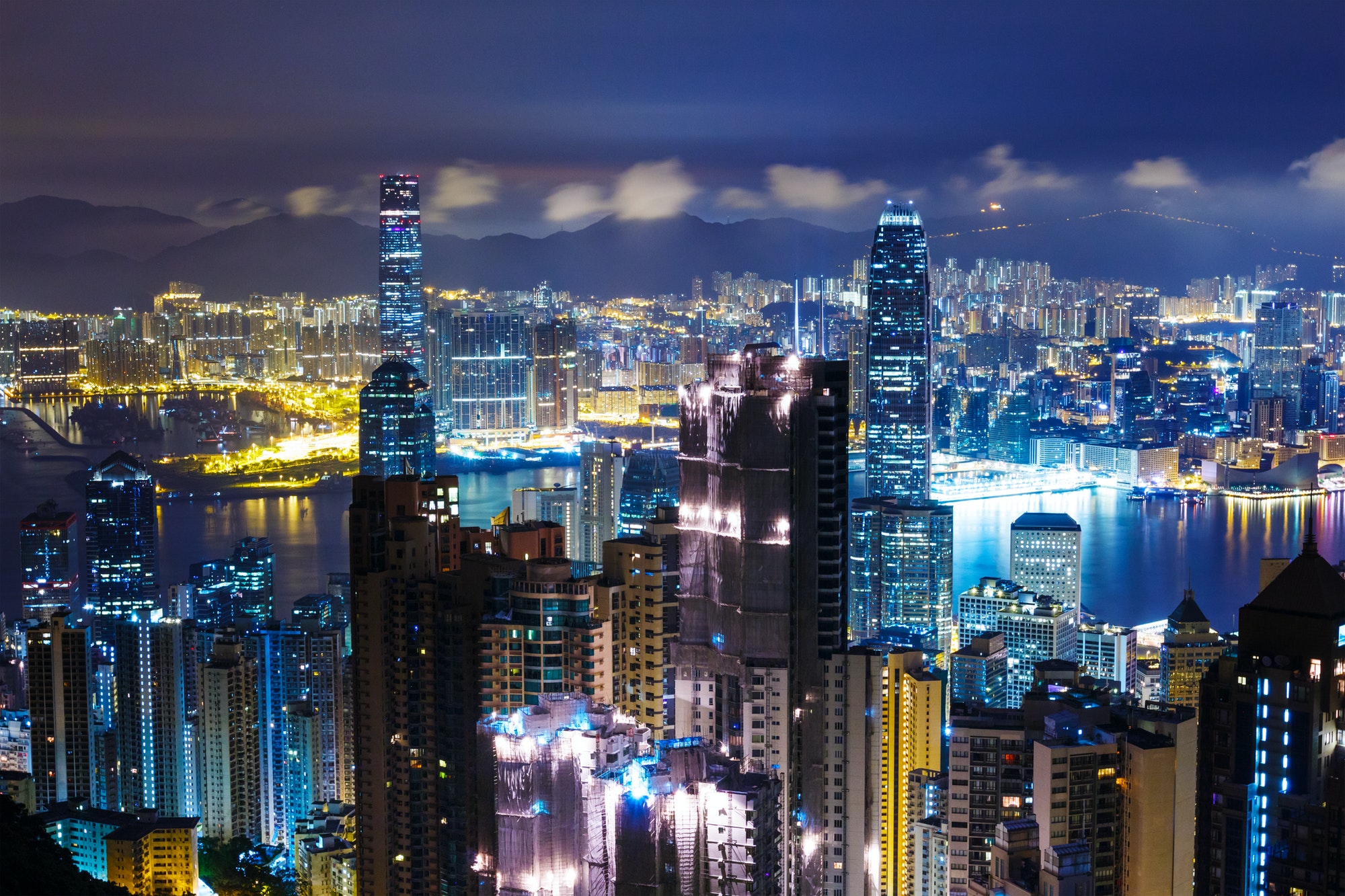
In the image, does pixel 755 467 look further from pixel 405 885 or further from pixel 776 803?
pixel 405 885

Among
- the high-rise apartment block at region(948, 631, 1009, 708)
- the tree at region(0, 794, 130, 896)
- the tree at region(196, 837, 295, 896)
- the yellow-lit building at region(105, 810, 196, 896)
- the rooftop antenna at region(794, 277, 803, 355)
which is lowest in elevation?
the tree at region(196, 837, 295, 896)

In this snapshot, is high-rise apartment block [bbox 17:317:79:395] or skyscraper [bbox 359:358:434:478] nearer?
high-rise apartment block [bbox 17:317:79:395]

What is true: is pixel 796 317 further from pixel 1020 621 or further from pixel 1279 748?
pixel 1279 748

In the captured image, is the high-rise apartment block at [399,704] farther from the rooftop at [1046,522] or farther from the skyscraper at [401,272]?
the rooftop at [1046,522]

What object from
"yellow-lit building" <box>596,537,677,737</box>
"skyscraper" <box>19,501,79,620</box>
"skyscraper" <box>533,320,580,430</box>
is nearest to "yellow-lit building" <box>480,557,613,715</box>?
"yellow-lit building" <box>596,537,677,737</box>

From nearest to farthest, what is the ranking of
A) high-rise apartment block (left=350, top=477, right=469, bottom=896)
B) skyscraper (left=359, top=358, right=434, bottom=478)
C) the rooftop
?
high-rise apartment block (left=350, top=477, right=469, bottom=896) < the rooftop < skyscraper (left=359, top=358, right=434, bottom=478)

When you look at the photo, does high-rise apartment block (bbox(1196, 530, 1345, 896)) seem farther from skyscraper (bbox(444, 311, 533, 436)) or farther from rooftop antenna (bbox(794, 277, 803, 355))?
skyscraper (bbox(444, 311, 533, 436))
